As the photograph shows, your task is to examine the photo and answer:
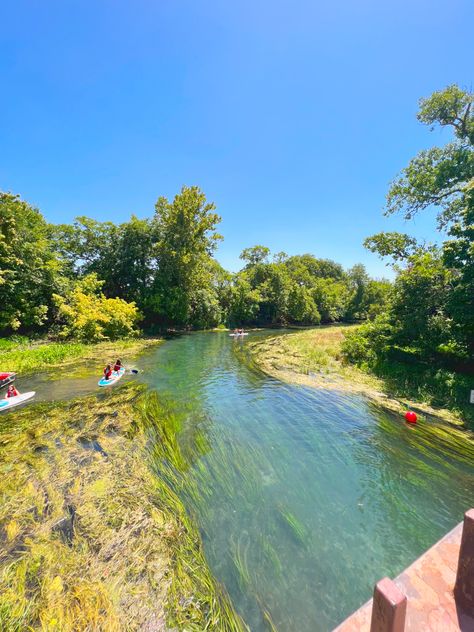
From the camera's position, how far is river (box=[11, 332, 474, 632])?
4.06 meters

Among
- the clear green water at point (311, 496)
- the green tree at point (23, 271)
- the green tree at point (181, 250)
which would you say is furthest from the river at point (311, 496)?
the green tree at point (181, 250)

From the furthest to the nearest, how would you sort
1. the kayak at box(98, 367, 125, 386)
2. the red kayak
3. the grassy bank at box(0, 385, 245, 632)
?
the kayak at box(98, 367, 125, 386) → the red kayak → the grassy bank at box(0, 385, 245, 632)

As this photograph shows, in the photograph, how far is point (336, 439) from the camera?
8492 mm

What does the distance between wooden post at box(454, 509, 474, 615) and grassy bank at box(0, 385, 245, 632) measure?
9.49 feet

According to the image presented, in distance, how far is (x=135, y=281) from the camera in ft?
113

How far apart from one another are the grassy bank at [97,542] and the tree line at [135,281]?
18.2m

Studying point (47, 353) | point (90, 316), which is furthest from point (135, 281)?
point (47, 353)

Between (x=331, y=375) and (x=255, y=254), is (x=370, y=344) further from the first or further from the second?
(x=255, y=254)

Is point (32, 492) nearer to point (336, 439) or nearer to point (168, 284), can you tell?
point (336, 439)

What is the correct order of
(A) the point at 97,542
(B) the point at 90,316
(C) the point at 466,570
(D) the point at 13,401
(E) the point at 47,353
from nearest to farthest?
(C) the point at 466,570, (A) the point at 97,542, (D) the point at 13,401, (E) the point at 47,353, (B) the point at 90,316

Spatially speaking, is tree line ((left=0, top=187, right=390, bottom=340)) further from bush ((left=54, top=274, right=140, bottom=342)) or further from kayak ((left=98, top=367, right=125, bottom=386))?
kayak ((left=98, top=367, right=125, bottom=386))

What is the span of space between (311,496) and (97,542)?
4.58 meters

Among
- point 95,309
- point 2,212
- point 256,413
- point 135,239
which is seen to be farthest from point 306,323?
point 2,212

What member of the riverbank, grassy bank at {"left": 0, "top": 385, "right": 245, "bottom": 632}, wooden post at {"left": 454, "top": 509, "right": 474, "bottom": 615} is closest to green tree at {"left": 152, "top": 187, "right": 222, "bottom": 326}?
the riverbank
